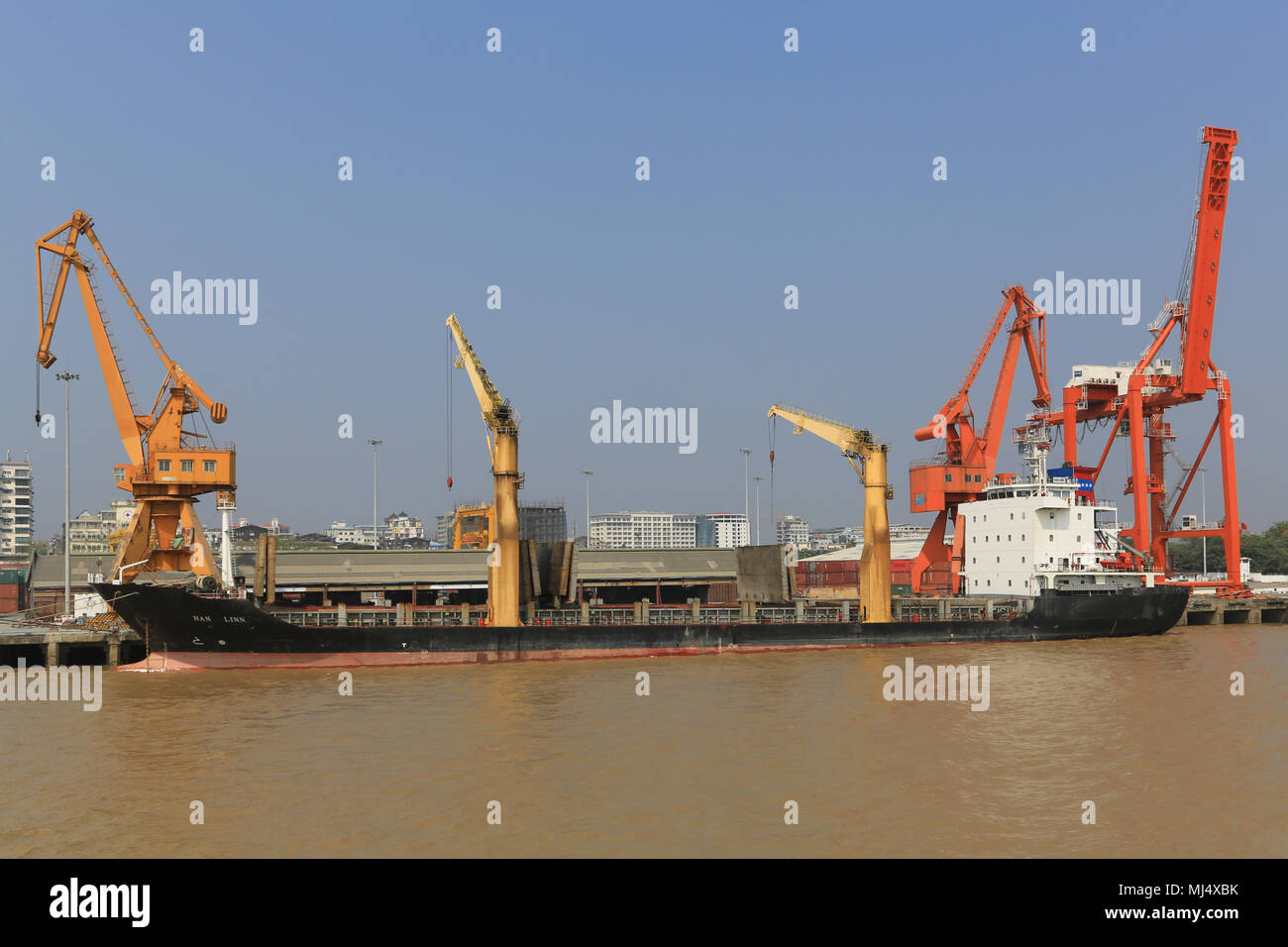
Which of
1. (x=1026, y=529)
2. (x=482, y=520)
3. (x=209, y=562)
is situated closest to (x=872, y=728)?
(x=1026, y=529)

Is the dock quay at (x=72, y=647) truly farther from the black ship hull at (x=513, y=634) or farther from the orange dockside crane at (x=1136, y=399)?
the orange dockside crane at (x=1136, y=399)

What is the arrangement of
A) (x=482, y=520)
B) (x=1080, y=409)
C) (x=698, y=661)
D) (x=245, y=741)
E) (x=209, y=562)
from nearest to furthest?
(x=245, y=741) → (x=698, y=661) → (x=209, y=562) → (x=1080, y=409) → (x=482, y=520)

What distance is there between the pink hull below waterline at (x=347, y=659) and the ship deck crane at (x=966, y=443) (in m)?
24.4

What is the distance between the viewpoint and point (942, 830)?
14.2 meters

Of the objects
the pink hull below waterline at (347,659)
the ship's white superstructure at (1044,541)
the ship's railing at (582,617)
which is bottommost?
the pink hull below waterline at (347,659)

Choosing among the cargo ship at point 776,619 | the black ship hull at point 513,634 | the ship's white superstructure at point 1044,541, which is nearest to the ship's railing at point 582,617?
the cargo ship at point 776,619

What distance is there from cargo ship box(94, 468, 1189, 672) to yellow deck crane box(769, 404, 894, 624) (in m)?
1.01

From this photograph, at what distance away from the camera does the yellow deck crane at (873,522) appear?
1644 inches

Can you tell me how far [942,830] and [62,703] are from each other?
24890mm

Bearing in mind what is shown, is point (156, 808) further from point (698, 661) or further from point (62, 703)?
point (698, 661)

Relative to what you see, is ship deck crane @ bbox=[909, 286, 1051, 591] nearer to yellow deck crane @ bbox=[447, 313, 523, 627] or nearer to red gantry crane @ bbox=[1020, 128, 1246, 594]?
red gantry crane @ bbox=[1020, 128, 1246, 594]

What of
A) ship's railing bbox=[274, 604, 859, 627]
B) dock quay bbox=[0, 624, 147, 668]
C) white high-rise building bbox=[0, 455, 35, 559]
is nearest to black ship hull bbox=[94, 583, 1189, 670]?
ship's railing bbox=[274, 604, 859, 627]

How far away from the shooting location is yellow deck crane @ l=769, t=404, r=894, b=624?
41.8m
